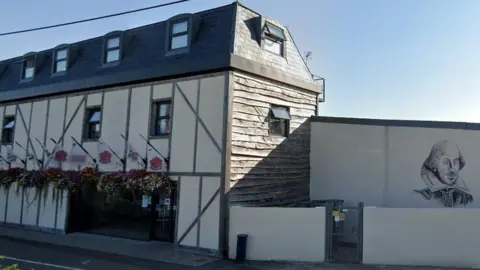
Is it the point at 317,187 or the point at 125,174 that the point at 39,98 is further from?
the point at 317,187

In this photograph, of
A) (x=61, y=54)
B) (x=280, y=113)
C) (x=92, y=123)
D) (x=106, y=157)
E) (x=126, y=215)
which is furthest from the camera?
(x=61, y=54)

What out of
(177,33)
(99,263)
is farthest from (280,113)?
(99,263)

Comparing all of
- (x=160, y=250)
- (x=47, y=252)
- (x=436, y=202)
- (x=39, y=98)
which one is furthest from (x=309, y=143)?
(x=39, y=98)

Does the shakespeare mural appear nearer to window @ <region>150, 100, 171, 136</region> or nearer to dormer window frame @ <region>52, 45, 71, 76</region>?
window @ <region>150, 100, 171, 136</region>

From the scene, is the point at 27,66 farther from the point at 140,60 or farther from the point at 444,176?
the point at 444,176

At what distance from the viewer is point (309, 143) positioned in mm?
14789

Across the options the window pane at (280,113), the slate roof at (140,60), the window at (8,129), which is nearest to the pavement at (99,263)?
the window pane at (280,113)

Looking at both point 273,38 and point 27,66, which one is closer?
point 273,38

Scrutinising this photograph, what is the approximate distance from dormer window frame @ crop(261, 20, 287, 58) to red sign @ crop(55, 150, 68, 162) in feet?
27.1

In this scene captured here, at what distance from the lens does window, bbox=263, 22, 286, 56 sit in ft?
43.8

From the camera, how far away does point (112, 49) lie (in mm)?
14695

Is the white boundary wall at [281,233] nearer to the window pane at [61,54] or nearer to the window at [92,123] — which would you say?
the window at [92,123]

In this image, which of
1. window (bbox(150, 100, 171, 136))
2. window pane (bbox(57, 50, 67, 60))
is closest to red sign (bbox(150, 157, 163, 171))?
window (bbox(150, 100, 171, 136))

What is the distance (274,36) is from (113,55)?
597 cm
